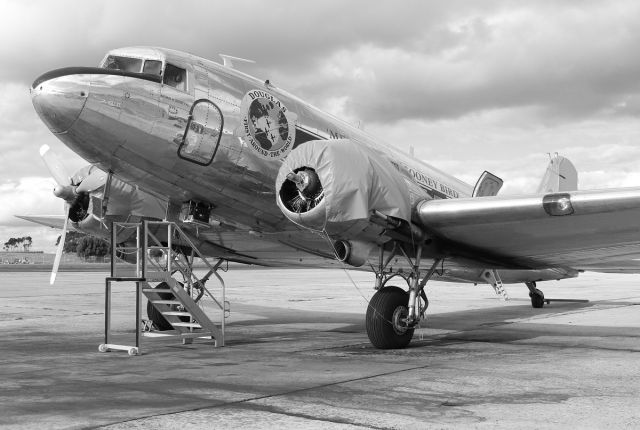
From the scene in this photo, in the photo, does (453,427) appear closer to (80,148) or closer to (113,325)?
(80,148)

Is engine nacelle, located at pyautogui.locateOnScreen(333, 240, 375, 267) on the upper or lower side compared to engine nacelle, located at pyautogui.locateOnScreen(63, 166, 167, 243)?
lower

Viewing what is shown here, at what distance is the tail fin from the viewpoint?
58.9ft

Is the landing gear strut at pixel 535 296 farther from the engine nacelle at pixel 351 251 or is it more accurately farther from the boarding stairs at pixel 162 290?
the engine nacelle at pixel 351 251

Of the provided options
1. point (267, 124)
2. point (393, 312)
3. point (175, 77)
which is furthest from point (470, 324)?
point (175, 77)

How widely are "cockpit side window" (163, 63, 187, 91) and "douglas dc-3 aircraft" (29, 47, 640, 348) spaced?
0.06 ft

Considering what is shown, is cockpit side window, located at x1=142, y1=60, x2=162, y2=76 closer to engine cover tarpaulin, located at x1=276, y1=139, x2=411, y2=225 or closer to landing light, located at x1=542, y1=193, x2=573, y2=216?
engine cover tarpaulin, located at x1=276, y1=139, x2=411, y2=225

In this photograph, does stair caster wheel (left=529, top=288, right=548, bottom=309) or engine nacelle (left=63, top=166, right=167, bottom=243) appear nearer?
engine nacelle (left=63, top=166, right=167, bottom=243)

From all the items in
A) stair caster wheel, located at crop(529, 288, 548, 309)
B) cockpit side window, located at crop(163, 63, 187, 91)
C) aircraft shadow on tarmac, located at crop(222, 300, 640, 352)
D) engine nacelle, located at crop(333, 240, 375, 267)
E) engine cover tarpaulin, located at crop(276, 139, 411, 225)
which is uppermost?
cockpit side window, located at crop(163, 63, 187, 91)

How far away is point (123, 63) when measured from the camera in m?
9.36

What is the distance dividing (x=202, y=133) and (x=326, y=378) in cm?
396

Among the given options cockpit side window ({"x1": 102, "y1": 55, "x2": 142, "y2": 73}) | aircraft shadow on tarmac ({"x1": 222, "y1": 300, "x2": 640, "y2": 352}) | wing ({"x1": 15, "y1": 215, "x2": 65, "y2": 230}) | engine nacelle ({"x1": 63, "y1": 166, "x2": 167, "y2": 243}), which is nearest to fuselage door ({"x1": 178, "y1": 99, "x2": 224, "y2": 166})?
cockpit side window ({"x1": 102, "y1": 55, "x2": 142, "y2": 73})

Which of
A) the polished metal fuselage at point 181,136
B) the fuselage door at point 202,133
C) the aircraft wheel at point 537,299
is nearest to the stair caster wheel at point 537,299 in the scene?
the aircraft wheel at point 537,299

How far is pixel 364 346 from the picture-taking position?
10430 millimetres

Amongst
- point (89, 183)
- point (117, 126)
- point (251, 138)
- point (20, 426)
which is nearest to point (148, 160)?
point (117, 126)
